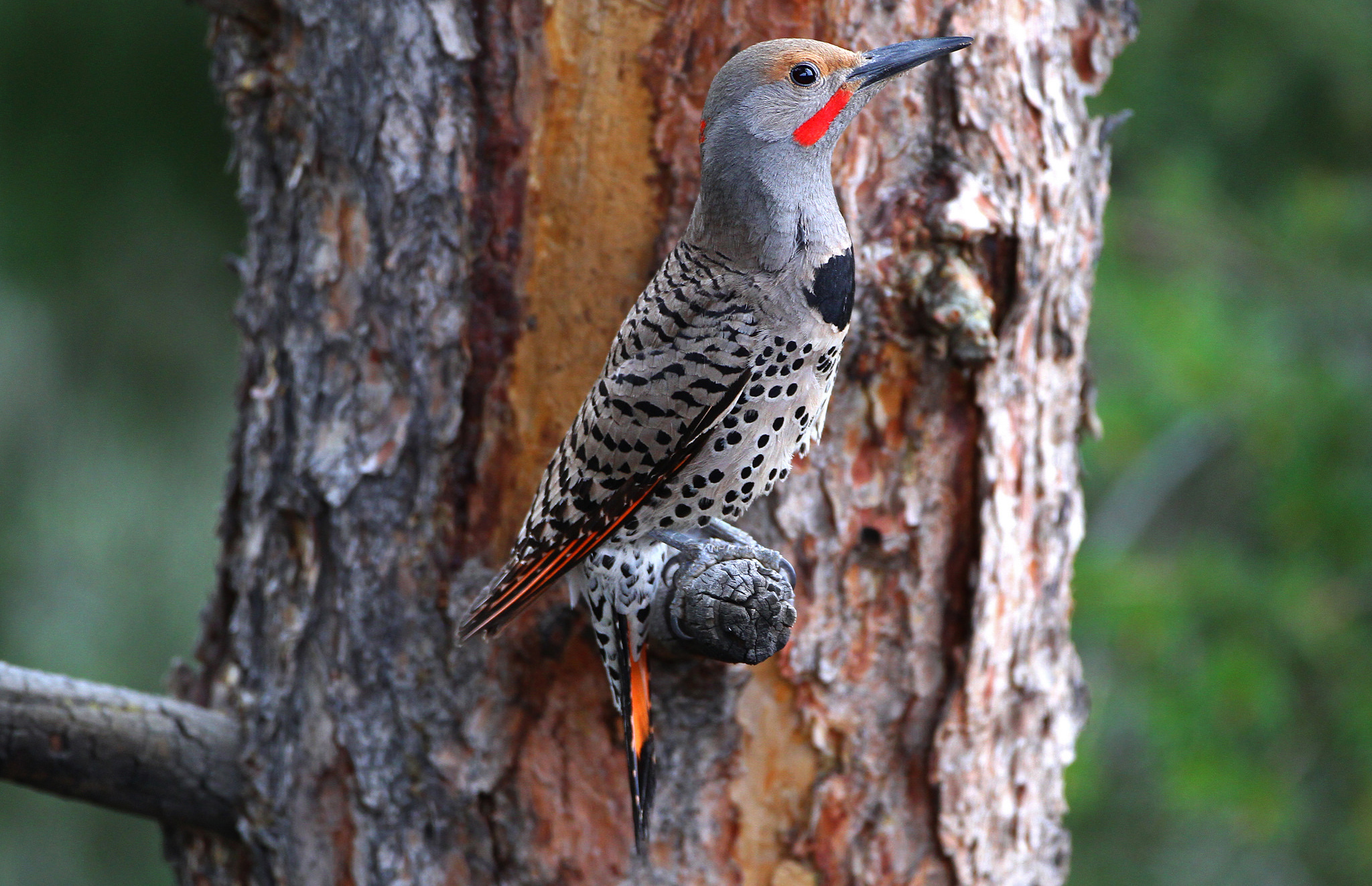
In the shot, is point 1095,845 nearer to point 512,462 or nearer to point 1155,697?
point 1155,697

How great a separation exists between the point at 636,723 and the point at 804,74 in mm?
1147

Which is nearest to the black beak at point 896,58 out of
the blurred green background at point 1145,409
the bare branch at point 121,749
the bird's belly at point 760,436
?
the bird's belly at point 760,436

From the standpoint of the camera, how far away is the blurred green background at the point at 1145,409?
423 cm

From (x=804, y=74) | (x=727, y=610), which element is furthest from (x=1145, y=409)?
(x=727, y=610)

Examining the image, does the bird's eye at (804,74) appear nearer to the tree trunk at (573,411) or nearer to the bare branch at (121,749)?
the tree trunk at (573,411)

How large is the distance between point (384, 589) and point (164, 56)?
2.98m

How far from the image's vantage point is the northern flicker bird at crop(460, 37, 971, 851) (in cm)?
203

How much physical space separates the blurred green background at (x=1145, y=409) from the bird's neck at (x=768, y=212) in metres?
2.61

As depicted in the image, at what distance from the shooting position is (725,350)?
2.09 m

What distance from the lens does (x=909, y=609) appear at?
7.98ft

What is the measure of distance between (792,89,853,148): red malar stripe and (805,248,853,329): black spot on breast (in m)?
0.20

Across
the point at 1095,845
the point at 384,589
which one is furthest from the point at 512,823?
the point at 1095,845

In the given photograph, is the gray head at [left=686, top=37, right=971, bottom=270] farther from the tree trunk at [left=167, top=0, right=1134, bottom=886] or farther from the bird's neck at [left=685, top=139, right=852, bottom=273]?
the tree trunk at [left=167, top=0, right=1134, bottom=886]

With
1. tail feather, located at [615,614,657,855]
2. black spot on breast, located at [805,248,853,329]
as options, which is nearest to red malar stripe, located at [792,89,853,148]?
black spot on breast, located at [805,248,853,329]
